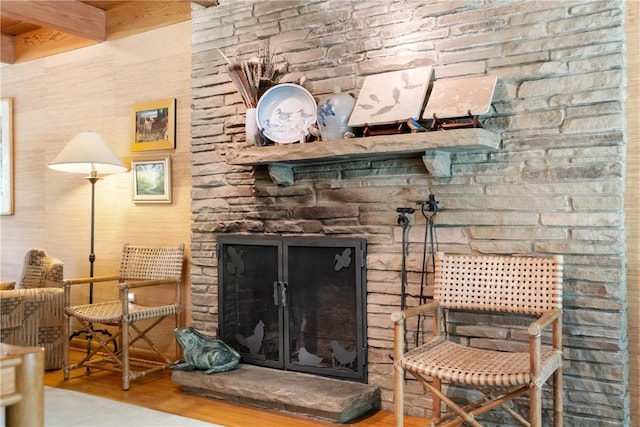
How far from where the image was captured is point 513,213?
275cm

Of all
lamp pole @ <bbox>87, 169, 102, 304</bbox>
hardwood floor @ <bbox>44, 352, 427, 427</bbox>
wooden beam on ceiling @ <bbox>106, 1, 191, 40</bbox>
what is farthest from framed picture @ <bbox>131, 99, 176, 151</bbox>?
hardwood floor @ <bbox>44, 352, 427, 427</bbox>

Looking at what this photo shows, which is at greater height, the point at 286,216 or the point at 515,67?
the point at 515,67

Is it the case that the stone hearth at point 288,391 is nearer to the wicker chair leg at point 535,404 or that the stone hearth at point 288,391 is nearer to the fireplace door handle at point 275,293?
the fireplace door handle at point 275,293

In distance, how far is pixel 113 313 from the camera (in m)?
3.63

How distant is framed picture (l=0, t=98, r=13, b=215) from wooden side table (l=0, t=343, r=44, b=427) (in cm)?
443

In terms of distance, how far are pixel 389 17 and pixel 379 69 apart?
0.27m

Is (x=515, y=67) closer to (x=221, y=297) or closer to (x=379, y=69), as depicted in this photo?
(x=379, y=69)

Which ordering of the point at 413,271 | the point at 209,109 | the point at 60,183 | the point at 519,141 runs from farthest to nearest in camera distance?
the point at 60,183
the point at 209,109
the point at 413,271
the point at 519,141

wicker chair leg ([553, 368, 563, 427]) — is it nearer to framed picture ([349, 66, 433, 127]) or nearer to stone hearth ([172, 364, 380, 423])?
stone hearth ([172, 364, 380, 423])

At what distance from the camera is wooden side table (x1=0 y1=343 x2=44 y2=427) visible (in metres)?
1.31

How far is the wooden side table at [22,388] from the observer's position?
1.31 m

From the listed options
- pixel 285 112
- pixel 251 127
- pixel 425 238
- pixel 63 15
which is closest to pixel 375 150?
pixel 425 238

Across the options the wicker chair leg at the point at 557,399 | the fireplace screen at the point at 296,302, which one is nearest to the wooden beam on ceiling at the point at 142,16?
the fireplace screen at the point at 296,302

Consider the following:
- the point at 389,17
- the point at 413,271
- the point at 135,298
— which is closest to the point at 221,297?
the point at 135,298
